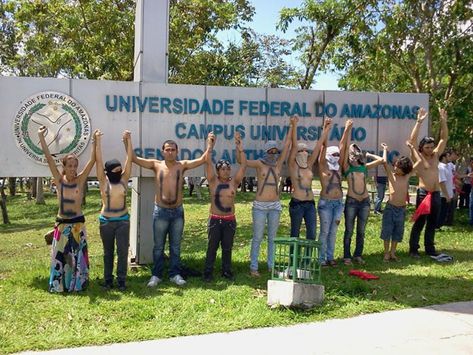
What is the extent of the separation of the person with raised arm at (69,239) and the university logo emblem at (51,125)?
0.52 meters

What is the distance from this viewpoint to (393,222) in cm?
Answer: 747

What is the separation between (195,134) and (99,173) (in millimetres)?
1676

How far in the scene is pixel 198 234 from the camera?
11727 mm

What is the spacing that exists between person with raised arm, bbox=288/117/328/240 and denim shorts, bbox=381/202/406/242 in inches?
52.0

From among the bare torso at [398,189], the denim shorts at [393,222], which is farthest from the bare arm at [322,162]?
the denim shorts at [393,222]

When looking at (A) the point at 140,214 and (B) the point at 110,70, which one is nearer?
(A) the point at 140,214

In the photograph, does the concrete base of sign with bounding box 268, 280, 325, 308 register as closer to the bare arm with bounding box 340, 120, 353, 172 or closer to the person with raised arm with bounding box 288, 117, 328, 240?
the person with raised arm with bounding box 288, 117, 328, 240

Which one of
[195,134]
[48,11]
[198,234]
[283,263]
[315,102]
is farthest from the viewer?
[48,11]

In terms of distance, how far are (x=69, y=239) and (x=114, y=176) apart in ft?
2.95

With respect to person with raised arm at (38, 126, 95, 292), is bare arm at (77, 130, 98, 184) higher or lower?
higher

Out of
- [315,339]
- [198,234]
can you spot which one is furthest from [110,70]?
[315,339]

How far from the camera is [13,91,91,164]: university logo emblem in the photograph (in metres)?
6.66

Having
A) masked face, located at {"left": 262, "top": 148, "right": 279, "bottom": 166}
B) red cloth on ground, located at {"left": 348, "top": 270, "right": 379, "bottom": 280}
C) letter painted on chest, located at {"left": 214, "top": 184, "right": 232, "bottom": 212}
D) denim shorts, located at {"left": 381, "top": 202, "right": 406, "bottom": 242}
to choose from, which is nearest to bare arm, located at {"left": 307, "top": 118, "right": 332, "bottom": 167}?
masked face, located at {"left": 262, "top": 148, "right": 279, "bottom": 166}

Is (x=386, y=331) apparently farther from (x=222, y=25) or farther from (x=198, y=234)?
(x=222, y=25)
